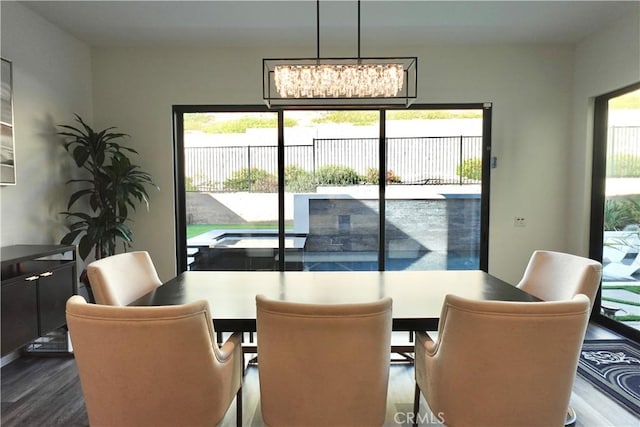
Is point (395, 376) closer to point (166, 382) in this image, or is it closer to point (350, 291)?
point (350, 291)

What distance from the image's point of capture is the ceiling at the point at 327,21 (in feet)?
9.80

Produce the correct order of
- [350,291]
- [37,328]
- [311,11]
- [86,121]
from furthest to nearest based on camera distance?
[86,121]
[311,11]
[37,328]
[350,291]

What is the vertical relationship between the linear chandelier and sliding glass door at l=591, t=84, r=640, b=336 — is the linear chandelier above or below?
above

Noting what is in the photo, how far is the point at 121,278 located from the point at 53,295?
896 mm

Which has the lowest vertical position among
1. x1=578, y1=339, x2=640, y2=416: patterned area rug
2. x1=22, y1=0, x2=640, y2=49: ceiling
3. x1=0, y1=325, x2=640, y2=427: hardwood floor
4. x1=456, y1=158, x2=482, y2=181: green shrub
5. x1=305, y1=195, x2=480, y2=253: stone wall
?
x1=0, y1=325, x2=640, y2=427: hardwood floor

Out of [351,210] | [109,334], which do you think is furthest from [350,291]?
[351,210]

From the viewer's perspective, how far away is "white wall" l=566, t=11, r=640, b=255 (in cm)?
317

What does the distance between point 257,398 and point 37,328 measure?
159cm

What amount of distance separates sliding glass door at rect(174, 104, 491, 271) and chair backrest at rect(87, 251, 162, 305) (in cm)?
172

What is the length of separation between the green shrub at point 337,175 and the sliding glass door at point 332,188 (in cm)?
1

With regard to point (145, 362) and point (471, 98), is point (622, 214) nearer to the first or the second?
point (471, 98)

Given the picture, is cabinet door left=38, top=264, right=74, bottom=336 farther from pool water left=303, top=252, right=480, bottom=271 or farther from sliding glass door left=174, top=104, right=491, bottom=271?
pool water left=303, top=252, right=480, bottom=271

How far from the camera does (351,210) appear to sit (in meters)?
4.08

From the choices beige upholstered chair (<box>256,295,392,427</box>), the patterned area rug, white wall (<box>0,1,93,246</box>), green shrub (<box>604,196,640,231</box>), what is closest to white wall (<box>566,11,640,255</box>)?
green shrub (<box>604,196,640,231</box>)
